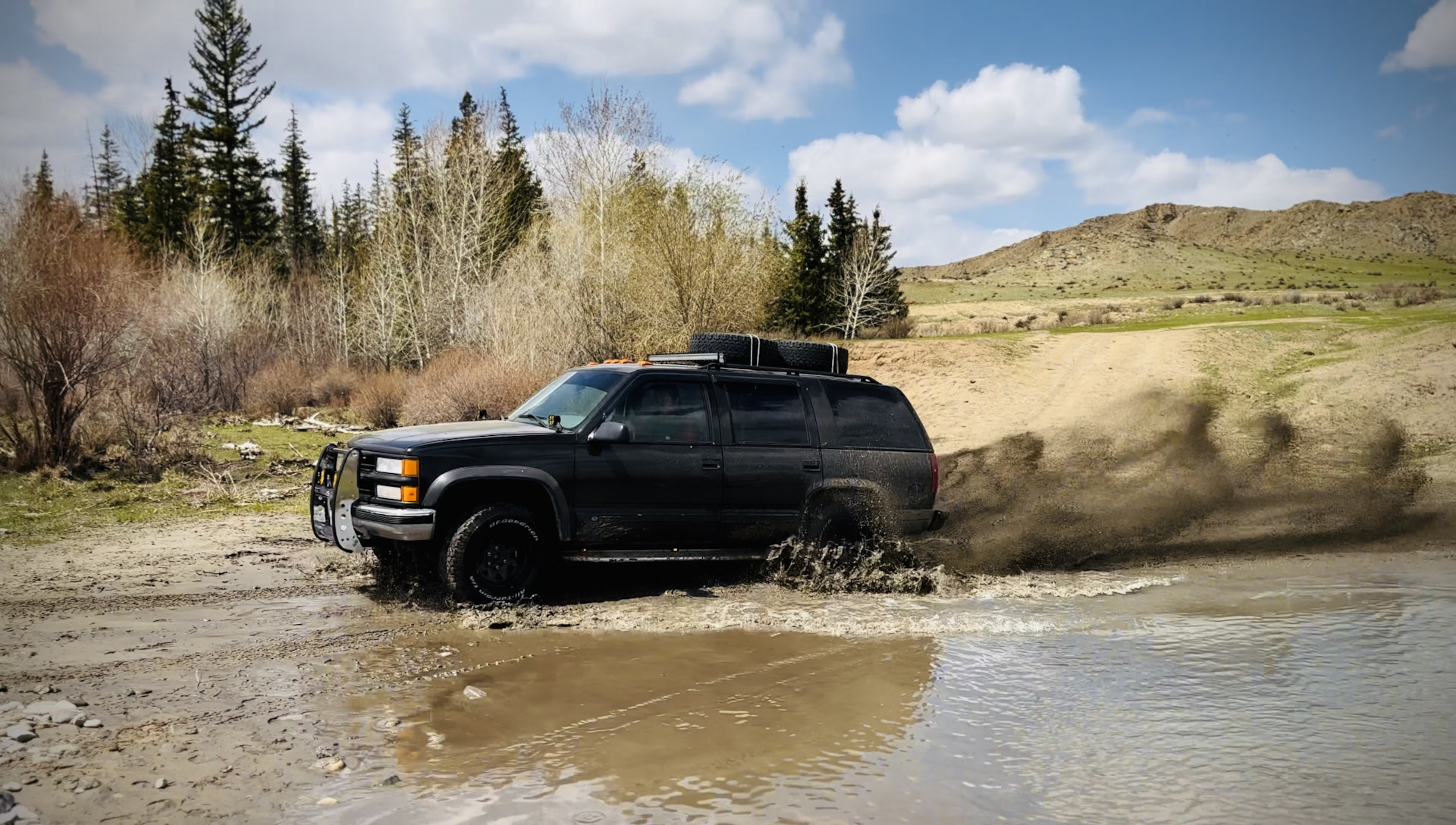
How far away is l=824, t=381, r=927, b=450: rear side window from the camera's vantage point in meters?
9.27

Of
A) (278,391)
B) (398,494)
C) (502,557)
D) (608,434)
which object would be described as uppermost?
(278,391)

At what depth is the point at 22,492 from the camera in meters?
13.0

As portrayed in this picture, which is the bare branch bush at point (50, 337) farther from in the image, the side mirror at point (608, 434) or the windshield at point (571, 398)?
the side mirror at point (608, 434)

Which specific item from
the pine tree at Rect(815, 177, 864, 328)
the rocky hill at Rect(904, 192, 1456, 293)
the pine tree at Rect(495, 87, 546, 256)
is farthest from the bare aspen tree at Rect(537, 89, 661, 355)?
the rocky hill at Rect(904, 192, 1456, 293)

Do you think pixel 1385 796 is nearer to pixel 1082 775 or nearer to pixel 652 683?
pixel 1082 775

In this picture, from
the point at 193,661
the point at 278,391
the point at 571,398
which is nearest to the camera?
the point at 193,661

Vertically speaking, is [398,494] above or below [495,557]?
above

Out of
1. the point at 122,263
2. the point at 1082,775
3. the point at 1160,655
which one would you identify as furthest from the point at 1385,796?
the point at 122,263

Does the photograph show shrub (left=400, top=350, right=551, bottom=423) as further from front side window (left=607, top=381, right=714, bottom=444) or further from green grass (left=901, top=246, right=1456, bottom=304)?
green grass (left=901, top=246, right=1456, bottom=304)

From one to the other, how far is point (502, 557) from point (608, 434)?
4.17 ft

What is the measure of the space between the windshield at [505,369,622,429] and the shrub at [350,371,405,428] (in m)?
17.2

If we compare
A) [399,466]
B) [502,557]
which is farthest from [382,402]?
[399,466]

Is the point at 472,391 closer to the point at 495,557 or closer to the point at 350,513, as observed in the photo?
the point at 350,513

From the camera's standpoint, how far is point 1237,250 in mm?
155500
